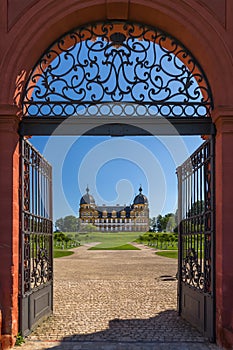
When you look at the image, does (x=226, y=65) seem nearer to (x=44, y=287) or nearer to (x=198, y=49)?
(x=198, y=49)

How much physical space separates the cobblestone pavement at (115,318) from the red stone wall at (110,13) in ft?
2.66

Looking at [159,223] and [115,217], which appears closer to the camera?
[115,217]

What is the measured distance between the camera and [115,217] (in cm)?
5969

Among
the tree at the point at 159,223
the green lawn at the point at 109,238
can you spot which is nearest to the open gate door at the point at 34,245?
the green lawn at the point at 109,238

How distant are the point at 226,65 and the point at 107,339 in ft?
14.7

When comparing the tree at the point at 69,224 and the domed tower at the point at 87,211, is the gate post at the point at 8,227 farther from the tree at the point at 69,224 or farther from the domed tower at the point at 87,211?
the domed tower at the point at 87,211

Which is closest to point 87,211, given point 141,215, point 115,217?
point 115,217

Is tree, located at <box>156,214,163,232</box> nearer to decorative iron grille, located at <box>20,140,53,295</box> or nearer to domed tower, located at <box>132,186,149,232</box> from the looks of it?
domed tower, located at <box>132,186,149,232</box>

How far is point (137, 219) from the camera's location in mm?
59812

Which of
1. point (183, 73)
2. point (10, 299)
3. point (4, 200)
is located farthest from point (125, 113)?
point (10, 299)

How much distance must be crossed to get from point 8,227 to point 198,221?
312 centimetres

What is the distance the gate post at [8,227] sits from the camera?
21.4 feet

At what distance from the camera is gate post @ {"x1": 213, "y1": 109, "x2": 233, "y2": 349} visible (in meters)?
6.41

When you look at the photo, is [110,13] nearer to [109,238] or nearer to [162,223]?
[109,238]
